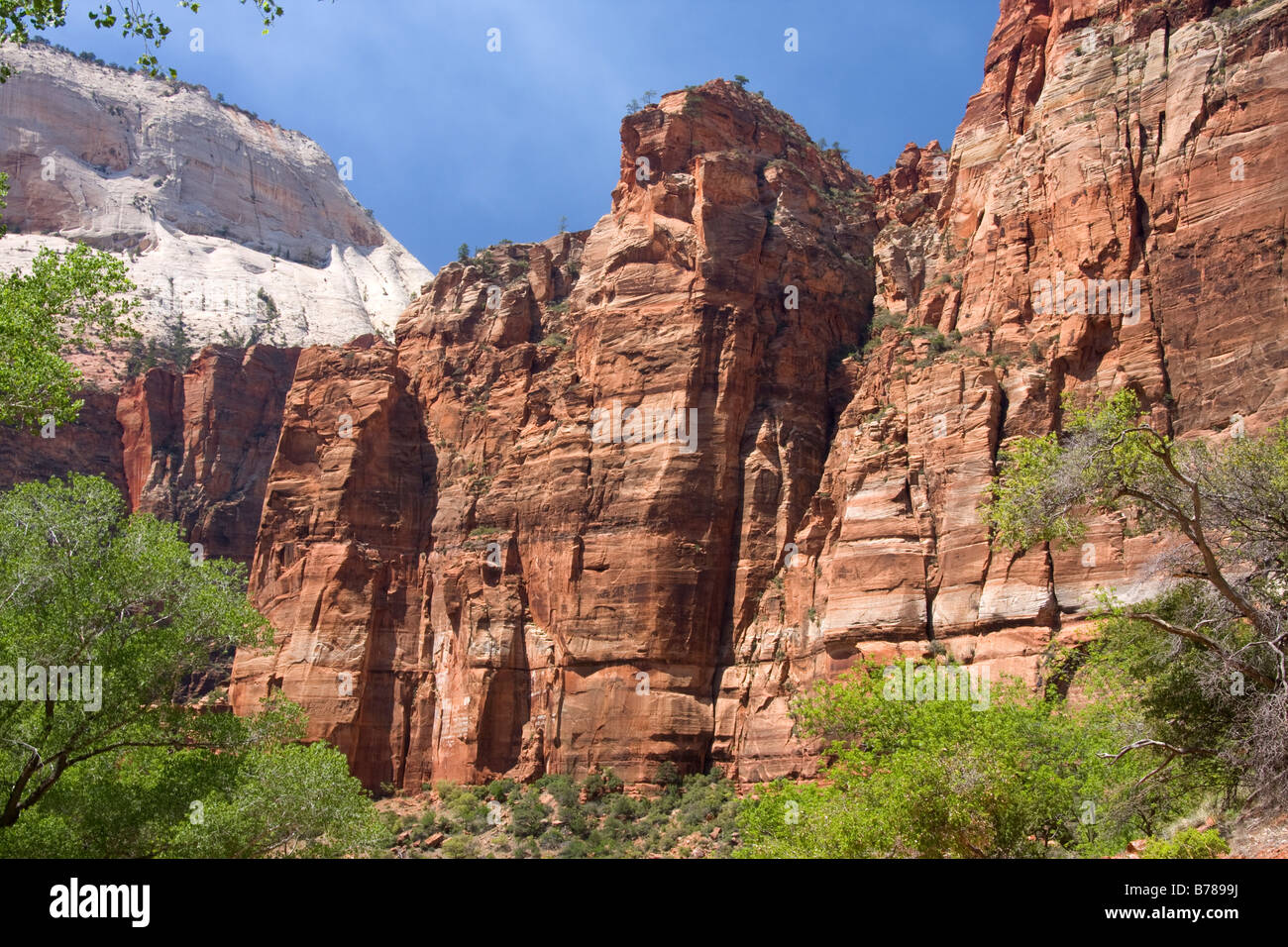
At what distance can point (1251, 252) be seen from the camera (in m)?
45.7

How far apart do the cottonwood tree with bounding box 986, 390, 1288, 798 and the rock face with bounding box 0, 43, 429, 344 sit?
120 metres

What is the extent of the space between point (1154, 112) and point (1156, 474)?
38233 millimetres

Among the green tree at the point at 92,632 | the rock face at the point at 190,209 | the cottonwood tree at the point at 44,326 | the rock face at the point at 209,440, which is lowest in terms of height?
the green tree at the point at 92,632

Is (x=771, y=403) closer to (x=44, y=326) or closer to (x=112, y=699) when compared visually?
(x=112, y=699)

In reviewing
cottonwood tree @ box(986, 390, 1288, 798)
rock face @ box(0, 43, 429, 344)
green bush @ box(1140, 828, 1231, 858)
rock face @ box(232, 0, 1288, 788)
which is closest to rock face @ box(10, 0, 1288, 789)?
rock face @ box(232, 0, 1288, 788)

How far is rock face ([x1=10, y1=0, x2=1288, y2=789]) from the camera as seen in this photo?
157 feet

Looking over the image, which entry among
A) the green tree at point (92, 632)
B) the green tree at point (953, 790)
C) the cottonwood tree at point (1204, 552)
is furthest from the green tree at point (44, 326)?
the green tree at point (953, 790)

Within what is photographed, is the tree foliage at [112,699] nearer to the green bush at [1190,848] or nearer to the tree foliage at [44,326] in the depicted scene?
the tree foliage at [44,326]

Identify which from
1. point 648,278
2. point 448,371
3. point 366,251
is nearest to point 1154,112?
point 648,278

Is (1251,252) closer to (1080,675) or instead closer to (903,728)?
(1080,675)

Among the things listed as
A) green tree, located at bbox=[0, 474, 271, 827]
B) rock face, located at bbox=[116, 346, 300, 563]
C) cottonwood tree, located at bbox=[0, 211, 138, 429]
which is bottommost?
green tree, located at bbox=[0, 474, 271, 827]

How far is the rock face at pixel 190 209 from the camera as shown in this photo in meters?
135

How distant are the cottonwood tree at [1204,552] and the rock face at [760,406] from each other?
22.3 meters

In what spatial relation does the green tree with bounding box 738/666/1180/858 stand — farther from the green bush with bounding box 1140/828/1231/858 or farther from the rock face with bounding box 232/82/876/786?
the rock face with bounding box 232/82/876/786
